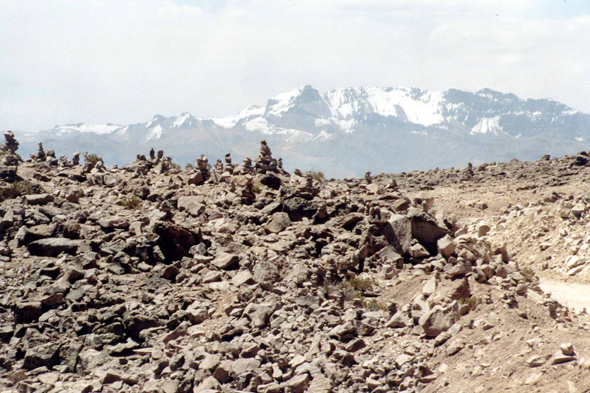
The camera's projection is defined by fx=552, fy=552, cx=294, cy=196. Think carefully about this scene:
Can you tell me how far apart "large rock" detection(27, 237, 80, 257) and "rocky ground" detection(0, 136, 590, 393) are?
5cm

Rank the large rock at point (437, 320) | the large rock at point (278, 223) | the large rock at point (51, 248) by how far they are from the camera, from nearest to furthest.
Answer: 1. the large rock at point (437, 320)
2. the large rock at point (51, 248)
3. the large rock at point (278, 223)

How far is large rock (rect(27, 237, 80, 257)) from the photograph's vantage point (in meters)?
15.5

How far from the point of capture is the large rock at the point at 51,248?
15.5 m

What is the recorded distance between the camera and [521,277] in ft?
46.7

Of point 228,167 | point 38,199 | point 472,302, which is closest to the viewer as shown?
point 472,302

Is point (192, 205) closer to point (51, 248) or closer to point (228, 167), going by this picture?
point (51, 248)

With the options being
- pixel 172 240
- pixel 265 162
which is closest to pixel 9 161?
pixel 265 162

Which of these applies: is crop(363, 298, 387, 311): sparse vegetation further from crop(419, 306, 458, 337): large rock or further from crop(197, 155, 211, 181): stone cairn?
crop(197, 155, 211, 181): stone cairn

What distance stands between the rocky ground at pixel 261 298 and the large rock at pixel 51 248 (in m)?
0.05

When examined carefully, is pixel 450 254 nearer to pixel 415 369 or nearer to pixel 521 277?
pixel 521 277

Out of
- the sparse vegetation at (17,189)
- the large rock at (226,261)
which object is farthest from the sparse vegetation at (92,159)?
the large rock at (226,261)

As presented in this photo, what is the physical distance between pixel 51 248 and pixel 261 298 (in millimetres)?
6433

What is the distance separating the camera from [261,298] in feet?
44.4

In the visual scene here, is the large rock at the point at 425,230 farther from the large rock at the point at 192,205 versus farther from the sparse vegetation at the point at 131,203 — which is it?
the sparse vegetation at the point at 131,203
